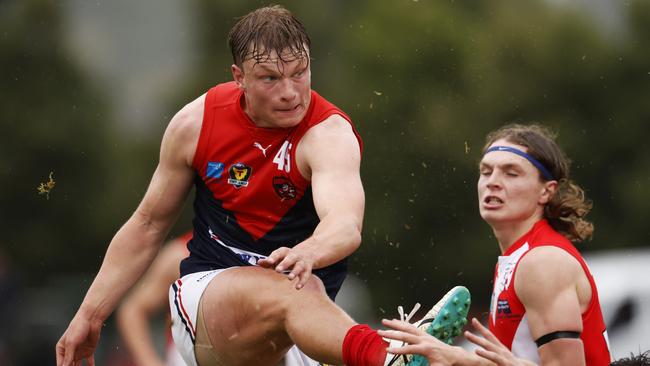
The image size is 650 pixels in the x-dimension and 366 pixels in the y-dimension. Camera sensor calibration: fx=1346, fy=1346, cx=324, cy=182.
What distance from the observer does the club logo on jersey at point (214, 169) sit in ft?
20.0

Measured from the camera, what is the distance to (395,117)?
1891 cm

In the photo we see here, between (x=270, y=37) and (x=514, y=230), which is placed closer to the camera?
(x=270, y=37)

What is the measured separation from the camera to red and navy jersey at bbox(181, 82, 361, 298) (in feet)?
19.6

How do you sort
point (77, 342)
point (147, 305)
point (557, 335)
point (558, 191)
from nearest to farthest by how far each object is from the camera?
point (557, 335)
point (77, 342)
point (558, 191)
point (147, 305)

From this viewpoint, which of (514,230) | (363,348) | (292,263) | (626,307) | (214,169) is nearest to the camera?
(292,263)

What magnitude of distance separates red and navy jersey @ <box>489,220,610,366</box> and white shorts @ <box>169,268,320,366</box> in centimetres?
105

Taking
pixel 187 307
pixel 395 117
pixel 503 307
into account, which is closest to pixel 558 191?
pixel 503 307

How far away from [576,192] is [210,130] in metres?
1.80

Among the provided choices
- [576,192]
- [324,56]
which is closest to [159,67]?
[324,56]

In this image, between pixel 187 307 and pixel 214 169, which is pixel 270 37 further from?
pixel 187 307

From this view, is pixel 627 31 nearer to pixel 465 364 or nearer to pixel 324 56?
pixel 324 56

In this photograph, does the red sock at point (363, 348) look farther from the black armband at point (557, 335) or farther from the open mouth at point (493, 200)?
the open mouth at point (493, 200)

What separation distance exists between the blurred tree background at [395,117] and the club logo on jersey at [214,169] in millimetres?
10493

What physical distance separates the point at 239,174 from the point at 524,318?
56.4 inches
